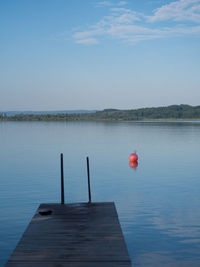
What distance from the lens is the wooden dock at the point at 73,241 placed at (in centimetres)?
831

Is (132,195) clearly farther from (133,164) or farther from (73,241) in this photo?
(133,164)

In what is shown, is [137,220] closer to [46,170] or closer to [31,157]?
[46,170]

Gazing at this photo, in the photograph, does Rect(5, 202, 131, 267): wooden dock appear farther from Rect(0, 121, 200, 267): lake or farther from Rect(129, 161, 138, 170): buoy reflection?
Rect(129, 161, 138, 170): buoy reflection

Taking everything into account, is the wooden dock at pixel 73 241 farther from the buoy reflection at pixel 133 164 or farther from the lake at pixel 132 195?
the buoy reflection at pixel 133 164

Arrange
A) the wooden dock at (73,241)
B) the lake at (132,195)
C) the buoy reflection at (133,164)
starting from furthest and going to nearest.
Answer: the buoy reflection at (133,164), the lake at (132,195), the wooden dock at (73,241)

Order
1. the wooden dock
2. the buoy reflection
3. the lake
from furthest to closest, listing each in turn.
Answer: the buoy reflection, the lake, the wooden dock

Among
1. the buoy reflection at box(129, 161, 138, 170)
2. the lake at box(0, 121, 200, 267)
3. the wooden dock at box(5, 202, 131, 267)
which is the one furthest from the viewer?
the buoy reflection at box(129, 161, 138, 170)

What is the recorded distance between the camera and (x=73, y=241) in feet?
32.0

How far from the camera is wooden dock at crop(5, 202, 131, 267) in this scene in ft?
27.3

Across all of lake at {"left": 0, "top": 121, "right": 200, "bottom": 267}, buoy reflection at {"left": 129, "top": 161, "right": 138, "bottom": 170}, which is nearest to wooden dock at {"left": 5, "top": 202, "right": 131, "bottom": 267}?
lake at {"left": 0, "top": 121, "right": 200, "bottom": 267}

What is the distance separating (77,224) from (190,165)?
26054mm

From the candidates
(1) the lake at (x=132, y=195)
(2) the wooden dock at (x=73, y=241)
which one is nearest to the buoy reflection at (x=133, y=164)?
(1) the lake at (x=132, y=195)

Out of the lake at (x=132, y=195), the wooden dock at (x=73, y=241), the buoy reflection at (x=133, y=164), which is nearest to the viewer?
the wooden dock at (x=73, y=241)

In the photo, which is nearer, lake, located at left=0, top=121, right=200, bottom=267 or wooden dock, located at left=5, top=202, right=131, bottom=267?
wooden dock, located at left=5, top=202, right=131, bottom=267
